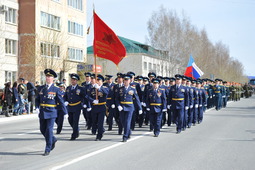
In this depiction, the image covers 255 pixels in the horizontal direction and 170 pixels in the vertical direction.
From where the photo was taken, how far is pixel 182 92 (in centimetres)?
1339

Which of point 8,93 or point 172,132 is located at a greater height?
point 8,93

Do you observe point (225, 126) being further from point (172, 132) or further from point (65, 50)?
point (65, 50)

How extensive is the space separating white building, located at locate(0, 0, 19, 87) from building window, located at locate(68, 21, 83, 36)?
7067 mm

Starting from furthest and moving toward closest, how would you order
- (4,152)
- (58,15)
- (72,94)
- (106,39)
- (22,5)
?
(58,15), (22,5), (106,39), (72,94), (4,152)

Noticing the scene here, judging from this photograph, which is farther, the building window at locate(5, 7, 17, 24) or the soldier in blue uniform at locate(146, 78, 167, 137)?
the building window at locate(5, 7, 17, 24)

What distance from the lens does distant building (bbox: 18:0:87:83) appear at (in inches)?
1281

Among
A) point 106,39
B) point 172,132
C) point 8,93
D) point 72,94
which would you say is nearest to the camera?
point 72,94

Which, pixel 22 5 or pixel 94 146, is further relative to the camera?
pixel 22 5

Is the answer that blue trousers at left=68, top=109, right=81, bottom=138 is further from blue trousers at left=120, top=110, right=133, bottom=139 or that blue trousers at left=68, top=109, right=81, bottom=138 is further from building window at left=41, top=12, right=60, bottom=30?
building window at left=41, top=12, right=60, bottom=30

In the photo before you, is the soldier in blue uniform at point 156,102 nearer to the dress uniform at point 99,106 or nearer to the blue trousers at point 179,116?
the blue trousers at point 179,116

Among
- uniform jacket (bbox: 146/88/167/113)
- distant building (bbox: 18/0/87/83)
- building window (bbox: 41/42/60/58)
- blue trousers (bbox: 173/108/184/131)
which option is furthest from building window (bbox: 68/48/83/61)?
uniform jacket (bbox: 146/88/167/113)

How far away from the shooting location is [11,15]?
1417 inches

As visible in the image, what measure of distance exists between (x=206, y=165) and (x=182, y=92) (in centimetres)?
590

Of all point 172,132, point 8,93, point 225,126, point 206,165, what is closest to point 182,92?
point 172,132
